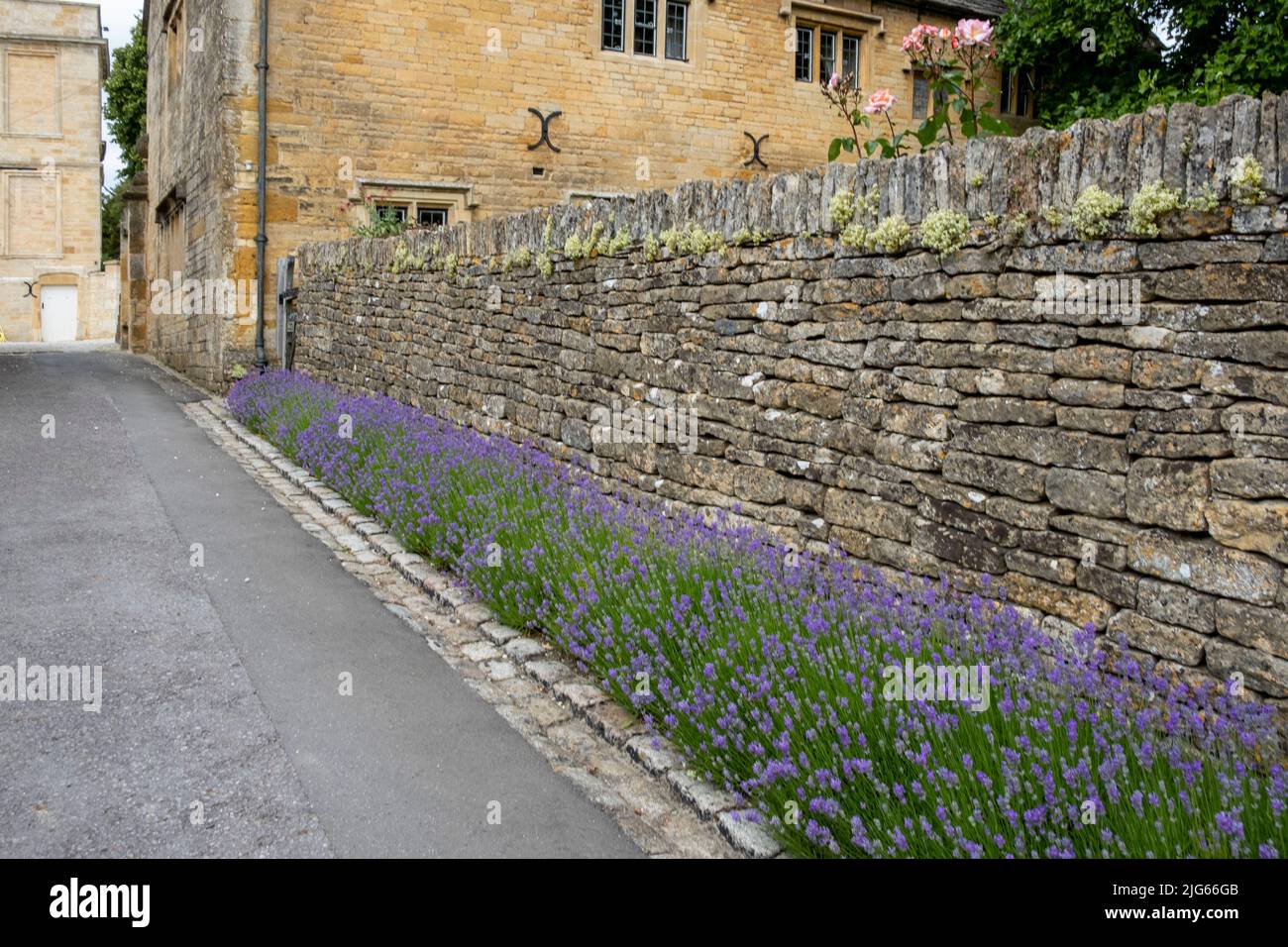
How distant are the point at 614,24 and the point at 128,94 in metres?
30.7

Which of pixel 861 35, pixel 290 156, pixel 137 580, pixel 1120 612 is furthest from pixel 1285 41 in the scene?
pixel 137 580

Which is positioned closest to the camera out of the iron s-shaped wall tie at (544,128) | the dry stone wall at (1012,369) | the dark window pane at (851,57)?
the dry stone wall at (1012,369)

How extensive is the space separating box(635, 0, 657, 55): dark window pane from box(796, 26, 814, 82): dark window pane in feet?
9.53

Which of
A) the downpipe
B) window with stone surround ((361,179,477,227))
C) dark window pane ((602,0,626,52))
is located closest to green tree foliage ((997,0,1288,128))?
dark window pane ((602,0,626,52))

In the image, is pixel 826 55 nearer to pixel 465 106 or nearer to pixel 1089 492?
pixel 465 106

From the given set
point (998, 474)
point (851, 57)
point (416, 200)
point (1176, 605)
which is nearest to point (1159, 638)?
point (1176, 605)

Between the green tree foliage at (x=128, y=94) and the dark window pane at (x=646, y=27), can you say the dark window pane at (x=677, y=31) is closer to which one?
the dark window pane at (x=646, y=27)

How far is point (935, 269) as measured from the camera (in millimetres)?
4906

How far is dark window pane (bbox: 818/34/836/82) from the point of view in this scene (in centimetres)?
2020

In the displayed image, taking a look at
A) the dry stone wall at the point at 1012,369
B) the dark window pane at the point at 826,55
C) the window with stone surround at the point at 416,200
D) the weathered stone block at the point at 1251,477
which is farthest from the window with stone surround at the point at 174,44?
the weathered stone block at the point at 1251,477

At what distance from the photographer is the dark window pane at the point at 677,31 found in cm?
1872

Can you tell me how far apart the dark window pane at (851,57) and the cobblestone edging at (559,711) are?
15.6 meters
